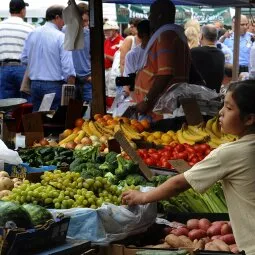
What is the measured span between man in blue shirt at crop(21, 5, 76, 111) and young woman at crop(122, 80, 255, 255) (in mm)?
7131

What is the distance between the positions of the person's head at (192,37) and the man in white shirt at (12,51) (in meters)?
4.29

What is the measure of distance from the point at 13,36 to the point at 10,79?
2.07 feet

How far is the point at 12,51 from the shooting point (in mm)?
12273

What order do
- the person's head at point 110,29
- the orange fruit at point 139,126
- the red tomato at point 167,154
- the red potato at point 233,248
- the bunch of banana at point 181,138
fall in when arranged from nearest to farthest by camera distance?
the red potato at point 233,248 → the red tomato at point 167,154 → the bunch of banana at point 181,138 → the orange fruit at point 139,126 → the person's head at point 110,29

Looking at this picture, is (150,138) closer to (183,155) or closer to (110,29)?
(183,155)

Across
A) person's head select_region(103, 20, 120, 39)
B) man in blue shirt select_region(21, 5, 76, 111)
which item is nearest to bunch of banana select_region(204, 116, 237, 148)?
man in blue shirt select_region(21, 5, 76, 111)

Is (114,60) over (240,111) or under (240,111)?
under

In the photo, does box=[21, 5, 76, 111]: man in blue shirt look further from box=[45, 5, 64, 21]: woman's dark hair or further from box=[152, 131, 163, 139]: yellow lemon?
box=[152, 131, 163, 139]: yellow lemon

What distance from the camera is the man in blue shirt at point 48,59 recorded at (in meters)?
11.3

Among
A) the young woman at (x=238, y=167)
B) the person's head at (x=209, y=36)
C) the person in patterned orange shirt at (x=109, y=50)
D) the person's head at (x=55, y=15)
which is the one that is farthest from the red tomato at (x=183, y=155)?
the person in patterned orange shirt at (x=109, y=50)

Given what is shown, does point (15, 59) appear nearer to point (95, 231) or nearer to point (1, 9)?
point (1, 9)

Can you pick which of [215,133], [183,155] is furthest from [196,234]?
[215,133]

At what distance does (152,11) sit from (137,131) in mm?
1397

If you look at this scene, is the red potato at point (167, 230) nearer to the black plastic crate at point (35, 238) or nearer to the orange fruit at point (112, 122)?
the black plastic crate at point (35, 238)
